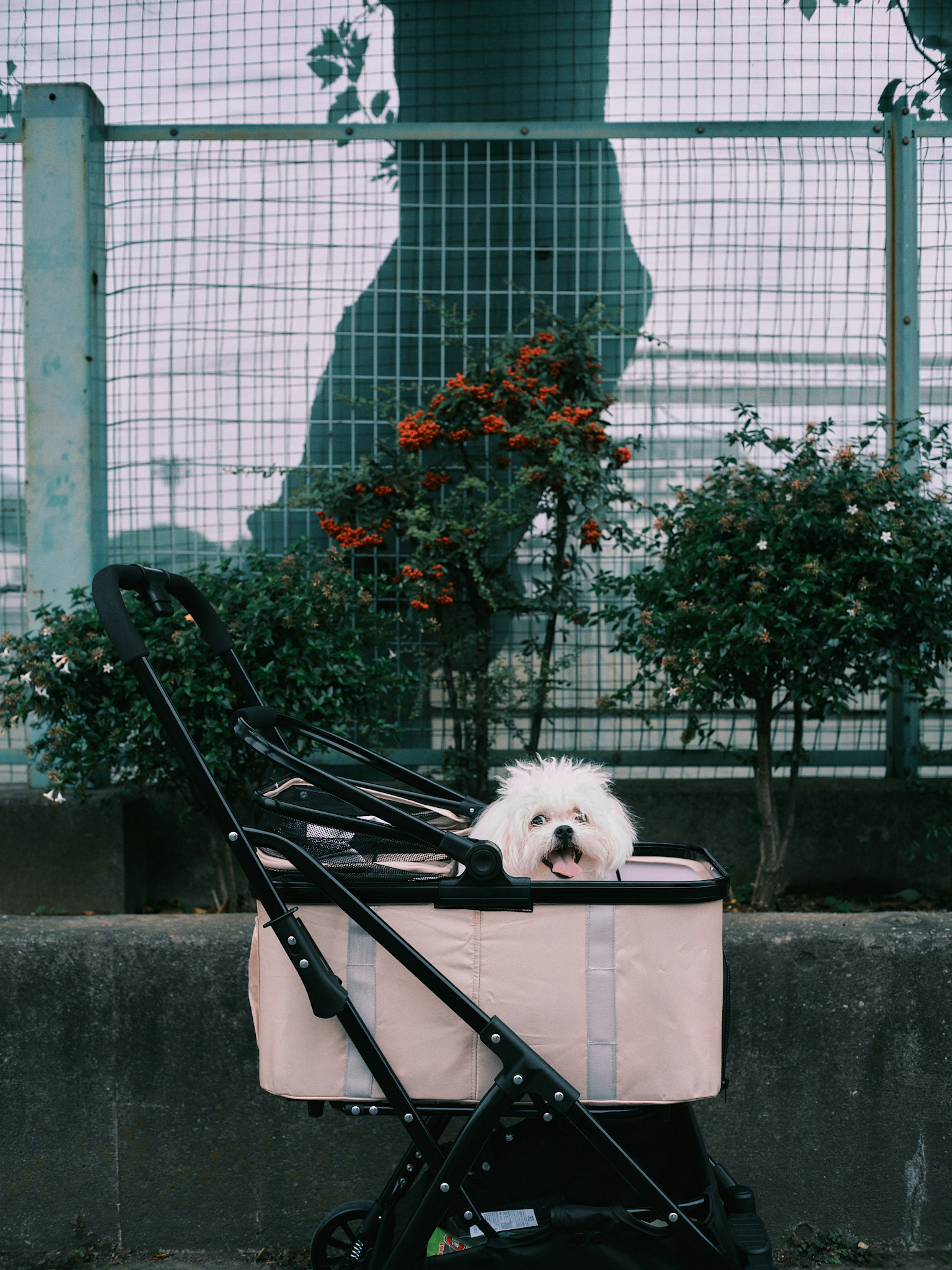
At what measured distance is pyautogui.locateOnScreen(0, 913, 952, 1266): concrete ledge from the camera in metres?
2.43

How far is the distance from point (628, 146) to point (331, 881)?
145 inches

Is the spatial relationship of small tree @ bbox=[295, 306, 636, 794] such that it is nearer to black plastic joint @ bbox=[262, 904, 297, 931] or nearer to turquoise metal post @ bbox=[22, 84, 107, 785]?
turquoise metal post @ bbox=[22, 84, 107, 785]

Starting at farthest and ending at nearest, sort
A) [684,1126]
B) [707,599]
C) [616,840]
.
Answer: [707,599]
[684,1126]
[616,840]

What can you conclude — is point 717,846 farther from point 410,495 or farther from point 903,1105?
point 410,495

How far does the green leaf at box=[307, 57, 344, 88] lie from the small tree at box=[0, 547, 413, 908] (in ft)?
7.47

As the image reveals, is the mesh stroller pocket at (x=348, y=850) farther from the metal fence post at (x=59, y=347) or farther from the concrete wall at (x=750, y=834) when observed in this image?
the metal fence post at (x=59, y=347)

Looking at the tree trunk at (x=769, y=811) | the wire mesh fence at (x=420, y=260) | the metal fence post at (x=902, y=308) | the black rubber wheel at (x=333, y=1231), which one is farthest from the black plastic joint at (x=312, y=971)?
the metal fence post at (x=902, y=308)

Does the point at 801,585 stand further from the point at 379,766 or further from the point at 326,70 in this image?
the point at 326,70

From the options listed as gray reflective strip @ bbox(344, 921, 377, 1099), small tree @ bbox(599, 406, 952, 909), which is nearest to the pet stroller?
gray reflective strip @ bbox(344, 921, 377, 1099)

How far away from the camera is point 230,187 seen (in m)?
4.05

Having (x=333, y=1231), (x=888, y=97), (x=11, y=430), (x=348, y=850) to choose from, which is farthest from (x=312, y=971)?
(x=888, y=97)

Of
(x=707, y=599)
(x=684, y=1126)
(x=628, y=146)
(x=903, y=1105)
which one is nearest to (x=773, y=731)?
(x=707, y=599)

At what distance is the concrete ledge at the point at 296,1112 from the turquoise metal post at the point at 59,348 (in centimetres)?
172

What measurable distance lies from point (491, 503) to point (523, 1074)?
2.58 m
